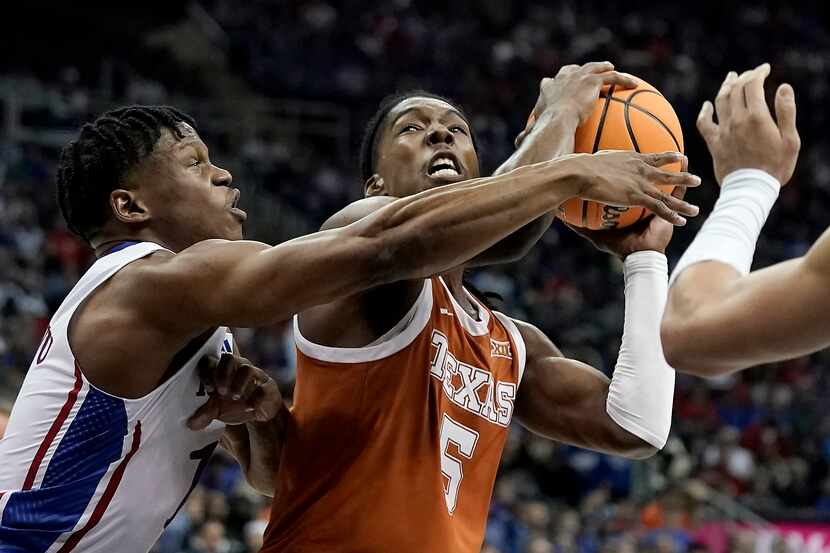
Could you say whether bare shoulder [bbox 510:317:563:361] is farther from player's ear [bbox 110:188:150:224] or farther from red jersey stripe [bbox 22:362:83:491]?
red jersey stripe [bbox 22:362:83:491]

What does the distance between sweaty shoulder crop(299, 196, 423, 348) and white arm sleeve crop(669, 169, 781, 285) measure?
92 cm

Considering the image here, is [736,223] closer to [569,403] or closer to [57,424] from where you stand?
[569,403]

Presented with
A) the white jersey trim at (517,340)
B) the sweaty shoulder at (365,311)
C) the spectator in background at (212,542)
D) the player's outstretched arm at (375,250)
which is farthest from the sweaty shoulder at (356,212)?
the spectator in background at (212,542)

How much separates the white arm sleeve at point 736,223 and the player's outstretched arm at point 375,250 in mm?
354

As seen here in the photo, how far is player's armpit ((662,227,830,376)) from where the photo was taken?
2156 millimetres

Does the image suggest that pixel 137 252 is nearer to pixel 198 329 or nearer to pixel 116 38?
pixel 198 329

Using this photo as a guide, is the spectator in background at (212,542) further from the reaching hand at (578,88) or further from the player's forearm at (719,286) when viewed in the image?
the player's forearm at (719,286)

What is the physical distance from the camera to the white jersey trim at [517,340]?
3666mm

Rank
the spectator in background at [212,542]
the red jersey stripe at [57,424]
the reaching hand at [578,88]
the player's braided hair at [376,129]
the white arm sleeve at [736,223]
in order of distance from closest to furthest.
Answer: the white arm sleeve at [736,223] → the red jersey stripe at [57,424] → the reaching hand at [578,88] → the player's braided hair at [376,129] → the spectator in background at [212,542]

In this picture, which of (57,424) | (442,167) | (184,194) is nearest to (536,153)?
(442,167)

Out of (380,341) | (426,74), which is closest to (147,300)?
(380,341)

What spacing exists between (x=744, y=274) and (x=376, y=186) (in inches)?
64.1

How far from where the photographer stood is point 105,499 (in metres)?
2.99

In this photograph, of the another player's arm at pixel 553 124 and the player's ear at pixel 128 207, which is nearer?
the player's ear at pixel 128 207
